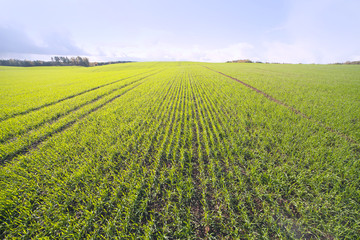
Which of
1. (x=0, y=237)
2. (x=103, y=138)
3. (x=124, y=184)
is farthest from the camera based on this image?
(x=103, y=138)

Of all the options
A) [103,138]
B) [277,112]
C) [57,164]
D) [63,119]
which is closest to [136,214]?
[57,164]

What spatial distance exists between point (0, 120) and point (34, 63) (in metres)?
159

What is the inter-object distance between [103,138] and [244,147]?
8317 mm

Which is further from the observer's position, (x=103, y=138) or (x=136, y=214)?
(x=103, y=138)

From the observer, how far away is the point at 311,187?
489 centimetres

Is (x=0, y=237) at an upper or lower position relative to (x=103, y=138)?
lower

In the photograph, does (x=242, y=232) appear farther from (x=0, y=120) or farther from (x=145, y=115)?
(x=0, y=120)

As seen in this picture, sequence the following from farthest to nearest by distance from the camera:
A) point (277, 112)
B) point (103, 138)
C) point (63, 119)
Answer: point (277, 112) → point (63, 119) → point (103, 138)

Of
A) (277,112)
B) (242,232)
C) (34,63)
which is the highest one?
(34,63)

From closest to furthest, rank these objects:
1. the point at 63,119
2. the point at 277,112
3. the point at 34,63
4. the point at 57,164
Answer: the point at 57,164 < the point at 63,119 < the point at 277,112 < the point at 34,63

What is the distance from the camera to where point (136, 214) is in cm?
396

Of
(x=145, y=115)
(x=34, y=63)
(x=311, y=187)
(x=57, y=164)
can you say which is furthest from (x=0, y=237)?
(x=34, y=63)

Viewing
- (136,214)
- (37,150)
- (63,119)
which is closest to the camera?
(136,214)

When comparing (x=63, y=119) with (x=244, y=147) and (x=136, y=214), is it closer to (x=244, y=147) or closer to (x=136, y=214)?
(x=136, y=214)
